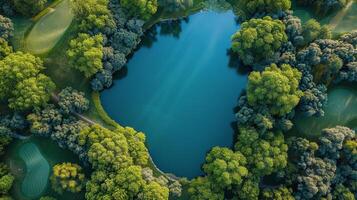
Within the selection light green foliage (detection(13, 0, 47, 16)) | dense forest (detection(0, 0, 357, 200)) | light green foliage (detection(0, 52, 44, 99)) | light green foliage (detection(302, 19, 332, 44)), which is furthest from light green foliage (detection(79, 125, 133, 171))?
light green foliage (detection(302, 19, 332, 44))

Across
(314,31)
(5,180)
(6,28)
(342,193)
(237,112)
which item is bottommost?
(5,180)

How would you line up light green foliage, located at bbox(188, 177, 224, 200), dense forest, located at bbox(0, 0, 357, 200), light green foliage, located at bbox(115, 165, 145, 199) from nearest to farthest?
light green foliage, located at bbox(115, 165, 145, 199) < light green foliage, located at bbox(188, 177, 224, 200) < dense forest, located at bbox(0, 0, 357, 200)

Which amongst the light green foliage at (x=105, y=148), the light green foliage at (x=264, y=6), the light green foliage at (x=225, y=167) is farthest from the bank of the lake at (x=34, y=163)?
the light green foliage at (x=264, y=6)

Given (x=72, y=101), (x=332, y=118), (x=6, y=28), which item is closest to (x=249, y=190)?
(x=332, y=118)

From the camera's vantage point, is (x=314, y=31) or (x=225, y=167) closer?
(x=225, y=167)

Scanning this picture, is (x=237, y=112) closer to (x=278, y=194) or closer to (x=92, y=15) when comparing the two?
(x=278, y=194)

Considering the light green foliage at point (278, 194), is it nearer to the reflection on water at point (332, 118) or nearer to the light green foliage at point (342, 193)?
the light green foliage at point (342, 193)

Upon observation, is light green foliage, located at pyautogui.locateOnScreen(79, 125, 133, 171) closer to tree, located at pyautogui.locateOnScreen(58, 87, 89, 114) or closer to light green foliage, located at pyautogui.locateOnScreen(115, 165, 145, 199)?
light green foliage, located at pyautogui.locateOnScreen(115, 165, 145, 199)
